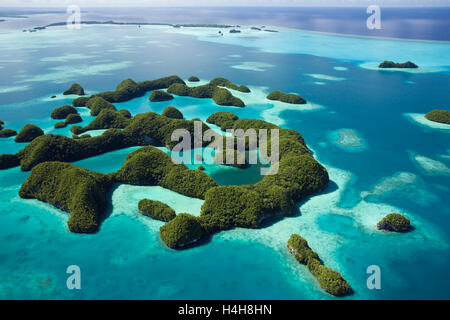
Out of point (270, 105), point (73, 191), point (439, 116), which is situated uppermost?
point (270, 105)

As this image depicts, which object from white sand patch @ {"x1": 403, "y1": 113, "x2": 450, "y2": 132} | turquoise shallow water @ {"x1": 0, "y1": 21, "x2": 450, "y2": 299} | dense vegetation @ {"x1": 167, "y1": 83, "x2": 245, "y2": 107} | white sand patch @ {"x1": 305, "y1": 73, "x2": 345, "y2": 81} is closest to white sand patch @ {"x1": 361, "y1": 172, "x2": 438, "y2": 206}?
turquoise shallow water @ {"x1": 0, "y1": 21, "x2": 450, "y2": 299}

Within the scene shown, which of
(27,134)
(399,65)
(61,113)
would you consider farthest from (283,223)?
(399,65)

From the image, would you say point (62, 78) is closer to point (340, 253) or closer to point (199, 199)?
point (199, 199)

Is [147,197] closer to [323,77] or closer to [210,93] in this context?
[210,93]

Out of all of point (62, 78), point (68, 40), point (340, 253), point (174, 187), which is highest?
point (68, 40)

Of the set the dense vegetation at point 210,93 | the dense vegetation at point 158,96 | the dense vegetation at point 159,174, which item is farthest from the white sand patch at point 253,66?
the dense vegetation at point 159,174

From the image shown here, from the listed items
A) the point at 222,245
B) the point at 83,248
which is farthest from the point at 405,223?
the point at 83,248
